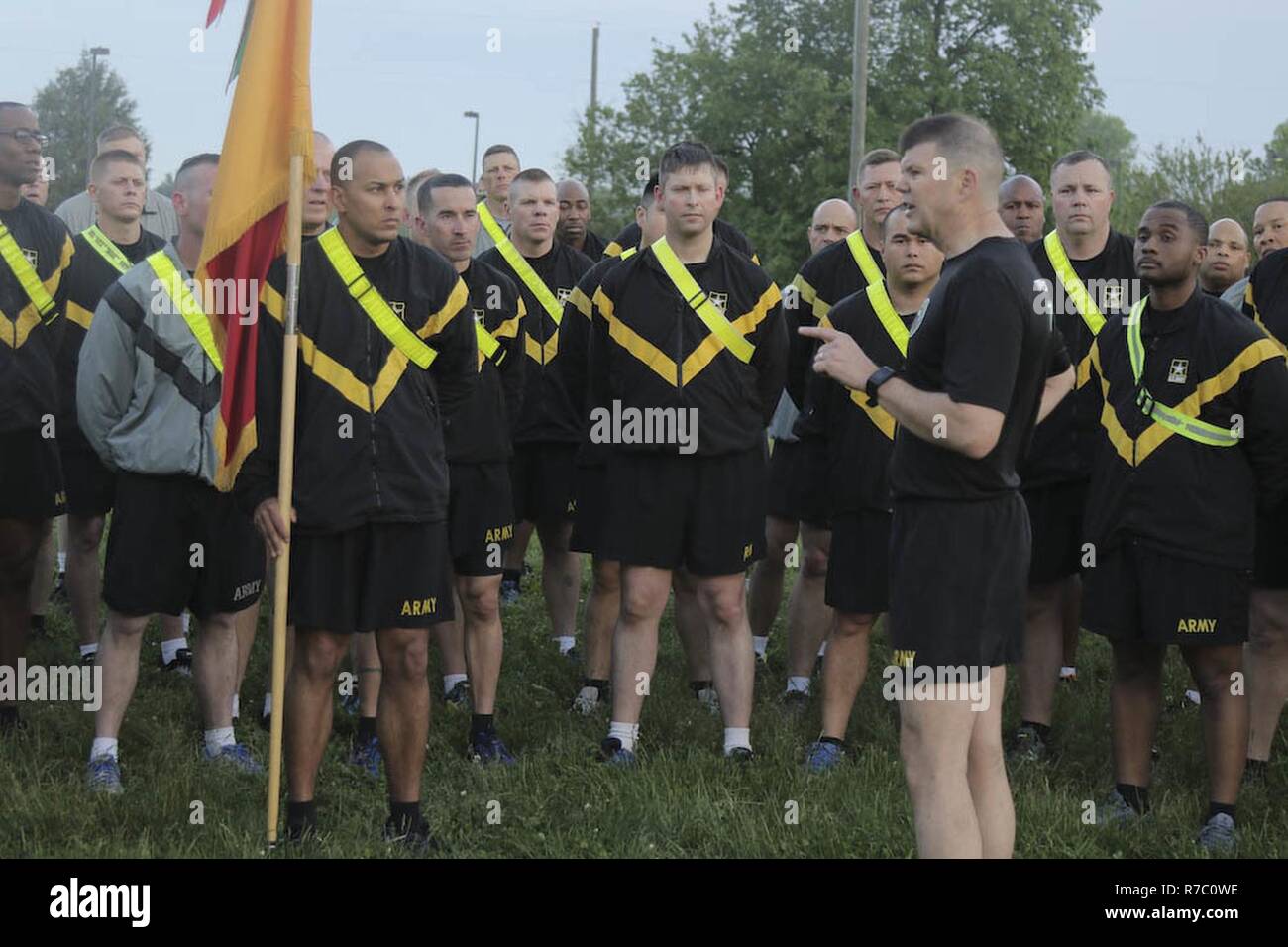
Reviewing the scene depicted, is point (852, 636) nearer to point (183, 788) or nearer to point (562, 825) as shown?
point (562, 825)

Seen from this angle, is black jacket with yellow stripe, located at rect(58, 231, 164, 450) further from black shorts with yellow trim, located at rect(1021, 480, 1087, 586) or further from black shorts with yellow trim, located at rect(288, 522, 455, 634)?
black shorts with yellow trim, located at rect(1021, 480, 1087, 586)

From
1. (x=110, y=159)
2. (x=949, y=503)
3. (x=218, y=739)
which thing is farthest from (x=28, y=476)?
(x=949, y=503)

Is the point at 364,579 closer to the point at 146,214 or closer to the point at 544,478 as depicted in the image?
the point at 544,478

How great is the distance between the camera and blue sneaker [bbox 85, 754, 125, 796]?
6.40 m

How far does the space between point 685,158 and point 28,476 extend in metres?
3.41

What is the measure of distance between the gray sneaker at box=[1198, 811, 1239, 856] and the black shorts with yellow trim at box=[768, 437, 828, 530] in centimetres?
251

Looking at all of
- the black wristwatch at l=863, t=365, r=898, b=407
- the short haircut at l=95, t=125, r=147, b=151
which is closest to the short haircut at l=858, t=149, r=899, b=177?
the black wristwatch at l=863, t=365, r=898, b=407

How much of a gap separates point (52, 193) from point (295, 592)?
237 ft

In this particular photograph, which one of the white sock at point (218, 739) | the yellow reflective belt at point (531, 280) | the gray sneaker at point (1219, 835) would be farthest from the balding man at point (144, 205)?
the gray sneaker at point (1219, 835)

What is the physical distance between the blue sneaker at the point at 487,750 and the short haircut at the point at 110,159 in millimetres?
3783

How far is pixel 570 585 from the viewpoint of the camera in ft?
30.2

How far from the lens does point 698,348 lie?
7.04 m

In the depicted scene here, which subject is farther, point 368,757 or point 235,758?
point 368,757

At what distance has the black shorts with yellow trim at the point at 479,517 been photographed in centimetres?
750
